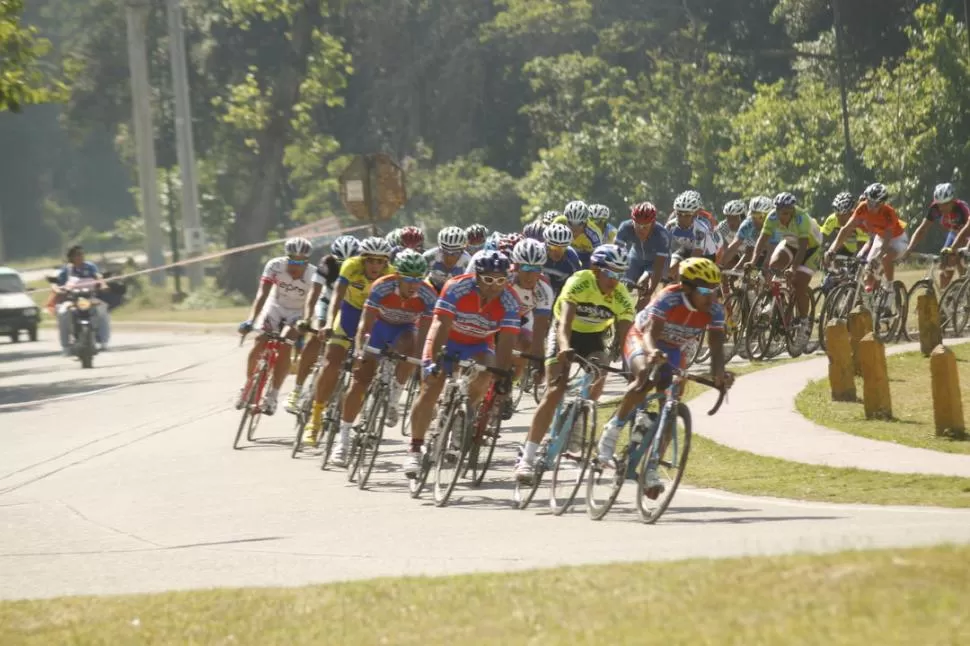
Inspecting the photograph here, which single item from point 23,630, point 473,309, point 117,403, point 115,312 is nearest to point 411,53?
point 115,312

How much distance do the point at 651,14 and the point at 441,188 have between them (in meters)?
9.51

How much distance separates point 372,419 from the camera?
14977 millimetres

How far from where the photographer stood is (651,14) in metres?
67.1

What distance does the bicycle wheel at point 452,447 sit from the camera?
13875 millimetres

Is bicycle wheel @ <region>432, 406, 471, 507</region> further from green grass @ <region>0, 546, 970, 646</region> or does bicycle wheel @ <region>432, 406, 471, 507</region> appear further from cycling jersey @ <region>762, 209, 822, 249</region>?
cycling jersey @ <region>762, 209, 822, 249</region>

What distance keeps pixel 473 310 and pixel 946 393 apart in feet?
14.1

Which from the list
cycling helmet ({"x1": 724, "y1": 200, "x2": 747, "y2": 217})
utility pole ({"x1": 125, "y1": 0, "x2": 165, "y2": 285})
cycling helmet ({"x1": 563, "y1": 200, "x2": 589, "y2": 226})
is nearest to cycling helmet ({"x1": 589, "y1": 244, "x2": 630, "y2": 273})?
cycling helmet ({"x1": 563, "y1": 200, "x2": 589, "y2": 226})

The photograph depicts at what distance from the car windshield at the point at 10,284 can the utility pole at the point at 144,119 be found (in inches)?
490

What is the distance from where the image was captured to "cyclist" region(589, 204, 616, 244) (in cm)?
2075

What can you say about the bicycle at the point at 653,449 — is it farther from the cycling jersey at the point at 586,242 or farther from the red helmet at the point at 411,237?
the cycling jersey at the point at 586,242

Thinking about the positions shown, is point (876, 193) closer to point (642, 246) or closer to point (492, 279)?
point (642, 246)

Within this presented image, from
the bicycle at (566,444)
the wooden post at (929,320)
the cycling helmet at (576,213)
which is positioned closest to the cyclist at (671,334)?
the bicycle at (566,444)

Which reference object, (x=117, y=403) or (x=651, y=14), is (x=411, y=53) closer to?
(x=651, y=14)

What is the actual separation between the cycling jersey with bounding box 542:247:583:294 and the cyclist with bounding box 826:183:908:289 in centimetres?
385
